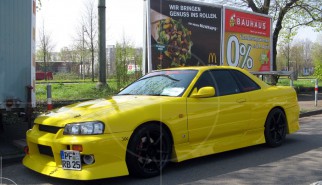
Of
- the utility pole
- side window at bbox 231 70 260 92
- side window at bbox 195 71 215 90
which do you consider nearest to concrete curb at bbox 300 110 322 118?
side window at bbox 231 70 260 92

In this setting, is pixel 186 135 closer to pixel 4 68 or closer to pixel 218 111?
pixel 218 111

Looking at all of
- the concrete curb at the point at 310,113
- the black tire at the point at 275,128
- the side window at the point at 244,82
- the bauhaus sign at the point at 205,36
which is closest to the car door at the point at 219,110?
the side window at the point at 244,82

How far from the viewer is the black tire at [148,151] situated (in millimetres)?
4832

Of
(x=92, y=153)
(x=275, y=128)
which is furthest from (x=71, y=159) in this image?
(x=275, y=128)

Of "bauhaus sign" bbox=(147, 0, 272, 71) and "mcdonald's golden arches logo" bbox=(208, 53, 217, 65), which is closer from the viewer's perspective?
"bauhaus sign" bbox=(147, 0, 272, 71)

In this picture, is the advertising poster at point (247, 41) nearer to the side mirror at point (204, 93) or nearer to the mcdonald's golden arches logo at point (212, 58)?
the mcdonald's golden arches logo at point (212, 58)

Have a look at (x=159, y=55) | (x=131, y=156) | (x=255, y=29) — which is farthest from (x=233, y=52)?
(x=131, y=156)

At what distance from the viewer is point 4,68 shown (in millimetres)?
6430

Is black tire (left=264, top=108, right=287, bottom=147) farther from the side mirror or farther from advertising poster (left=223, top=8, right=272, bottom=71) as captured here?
advertising poster (left=223, top=8, right=272, bottom=71)

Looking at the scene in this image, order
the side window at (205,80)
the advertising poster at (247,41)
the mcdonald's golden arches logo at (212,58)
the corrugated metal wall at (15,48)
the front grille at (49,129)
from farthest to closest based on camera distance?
the advertising poster at (247,41), the mcdonald's golden arches logo at (212,58), the corrugated metal wall at (15,48), the side window at (205,80), the front grille at (49,129)

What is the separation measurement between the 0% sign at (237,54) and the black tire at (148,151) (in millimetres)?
9189

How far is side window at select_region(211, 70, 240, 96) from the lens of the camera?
6.26m

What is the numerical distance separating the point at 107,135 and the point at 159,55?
695 cm

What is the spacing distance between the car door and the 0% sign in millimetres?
7468
